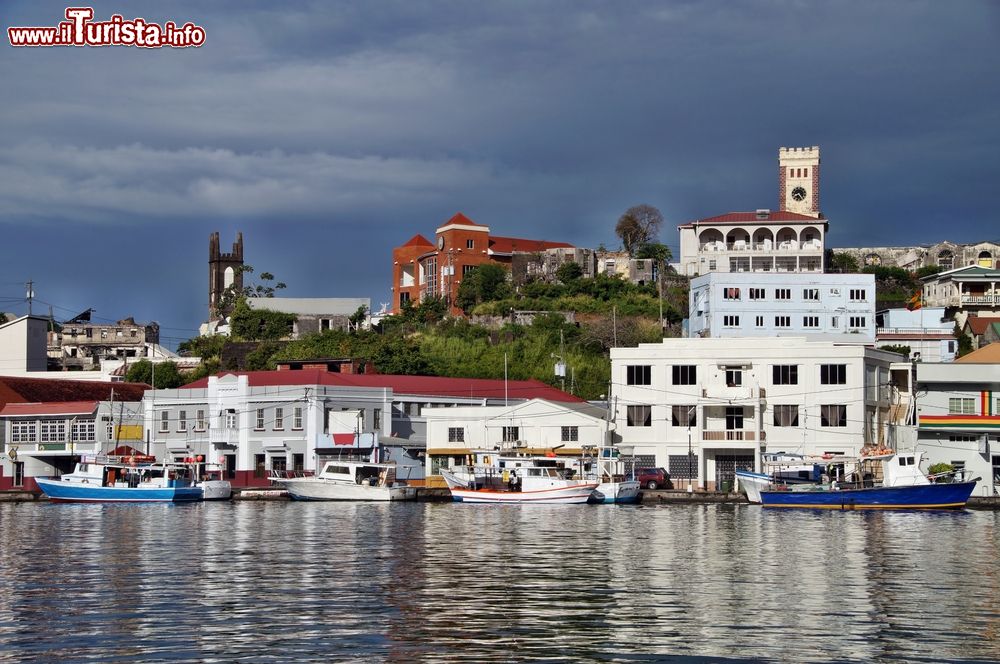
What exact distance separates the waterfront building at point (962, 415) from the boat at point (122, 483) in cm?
4109

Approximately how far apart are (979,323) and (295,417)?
183 ft

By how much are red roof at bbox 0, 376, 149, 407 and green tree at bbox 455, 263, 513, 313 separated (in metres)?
31.0

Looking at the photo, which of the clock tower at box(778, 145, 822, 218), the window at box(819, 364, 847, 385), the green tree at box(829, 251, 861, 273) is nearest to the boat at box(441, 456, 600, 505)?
the window at box(819, 364, 847, 385)

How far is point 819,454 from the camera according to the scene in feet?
245

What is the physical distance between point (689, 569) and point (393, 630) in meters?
12.8

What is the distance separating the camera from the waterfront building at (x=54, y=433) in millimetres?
89125

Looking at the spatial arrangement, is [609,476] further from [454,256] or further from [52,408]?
[454,256]

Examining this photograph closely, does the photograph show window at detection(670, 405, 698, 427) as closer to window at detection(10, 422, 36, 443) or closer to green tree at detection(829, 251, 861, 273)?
window at detection(10, 422, 36, 443)

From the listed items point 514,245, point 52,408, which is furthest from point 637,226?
point 52,408

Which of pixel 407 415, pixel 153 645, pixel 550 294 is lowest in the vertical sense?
pixel 153 645

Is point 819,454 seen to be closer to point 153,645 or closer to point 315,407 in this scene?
point 315,407

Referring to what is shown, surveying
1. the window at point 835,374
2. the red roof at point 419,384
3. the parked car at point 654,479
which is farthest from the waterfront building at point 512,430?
the window at point 835,374

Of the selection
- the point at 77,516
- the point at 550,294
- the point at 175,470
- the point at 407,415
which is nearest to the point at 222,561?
the point at 77,516

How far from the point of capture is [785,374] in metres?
77.1
